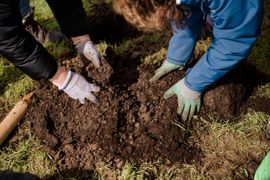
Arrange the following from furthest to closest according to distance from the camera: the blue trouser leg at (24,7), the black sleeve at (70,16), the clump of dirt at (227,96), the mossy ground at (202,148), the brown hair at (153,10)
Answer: the blue trouser leg at (24,7)
the black sleeve at (70,16)
the clump of dirt at (227,96)
the mossy ground at (202,148)
the brown hair at (153,10)

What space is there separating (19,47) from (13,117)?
2.53 feet

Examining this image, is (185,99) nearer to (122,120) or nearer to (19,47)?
(122,120)

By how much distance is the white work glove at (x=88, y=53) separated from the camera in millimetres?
3051

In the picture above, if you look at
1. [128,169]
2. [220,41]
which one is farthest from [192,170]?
[220,41]

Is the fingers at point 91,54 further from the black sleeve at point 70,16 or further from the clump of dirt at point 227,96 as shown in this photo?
the clump of dirt at point 227,96

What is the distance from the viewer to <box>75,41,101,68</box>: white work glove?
10.0 feet

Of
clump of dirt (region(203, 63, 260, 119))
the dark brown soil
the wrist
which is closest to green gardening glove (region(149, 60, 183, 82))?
the dark brown soil

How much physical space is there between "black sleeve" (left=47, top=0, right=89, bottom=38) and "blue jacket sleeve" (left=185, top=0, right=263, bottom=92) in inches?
43.6

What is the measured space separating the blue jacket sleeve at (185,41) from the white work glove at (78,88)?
2.31ft

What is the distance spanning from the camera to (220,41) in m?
2.34

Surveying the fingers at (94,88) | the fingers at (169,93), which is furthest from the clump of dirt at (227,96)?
the fingers at (94,88)

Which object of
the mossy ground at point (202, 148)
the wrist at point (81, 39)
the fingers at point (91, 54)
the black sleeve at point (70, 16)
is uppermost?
the black sleeve at point (70, 16)

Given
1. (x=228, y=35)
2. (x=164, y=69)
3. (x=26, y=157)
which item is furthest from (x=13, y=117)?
(x=228, y=35)

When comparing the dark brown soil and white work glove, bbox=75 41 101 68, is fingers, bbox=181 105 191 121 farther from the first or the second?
white work glove, bbox=75 41 101 68
